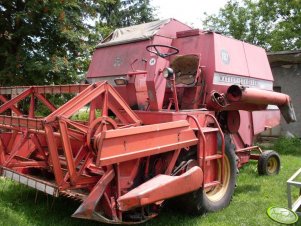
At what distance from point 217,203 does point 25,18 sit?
700cm

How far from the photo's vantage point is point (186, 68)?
560 centimetres

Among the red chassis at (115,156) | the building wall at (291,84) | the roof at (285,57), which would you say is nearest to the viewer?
the red chassis at (115,156)

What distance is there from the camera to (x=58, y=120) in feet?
11.7

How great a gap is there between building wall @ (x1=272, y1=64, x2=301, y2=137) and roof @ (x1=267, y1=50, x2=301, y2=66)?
154 mm

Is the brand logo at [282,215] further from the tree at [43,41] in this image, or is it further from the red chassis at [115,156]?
the tree at [43,41]

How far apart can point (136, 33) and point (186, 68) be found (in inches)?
45.0

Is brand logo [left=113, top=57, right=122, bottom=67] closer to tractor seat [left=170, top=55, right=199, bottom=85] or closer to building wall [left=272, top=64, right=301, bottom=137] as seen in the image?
tractor seat [left=170, top=55, right=199, bottom=85]

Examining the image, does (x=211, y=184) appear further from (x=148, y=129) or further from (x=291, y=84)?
(x=291, y=84)

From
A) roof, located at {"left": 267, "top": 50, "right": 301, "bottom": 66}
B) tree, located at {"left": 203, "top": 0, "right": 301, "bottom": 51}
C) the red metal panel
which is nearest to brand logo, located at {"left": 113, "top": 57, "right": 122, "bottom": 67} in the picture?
the red metal panel

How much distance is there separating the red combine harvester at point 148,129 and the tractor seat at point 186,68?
15 mm

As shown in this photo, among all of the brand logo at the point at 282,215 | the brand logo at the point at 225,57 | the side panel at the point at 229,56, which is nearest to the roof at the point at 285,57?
the side panel at the point at 229,56

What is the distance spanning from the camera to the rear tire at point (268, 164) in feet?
22.3

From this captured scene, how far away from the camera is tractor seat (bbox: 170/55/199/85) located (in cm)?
548

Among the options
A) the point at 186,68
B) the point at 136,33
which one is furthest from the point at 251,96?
the point at 136,33
